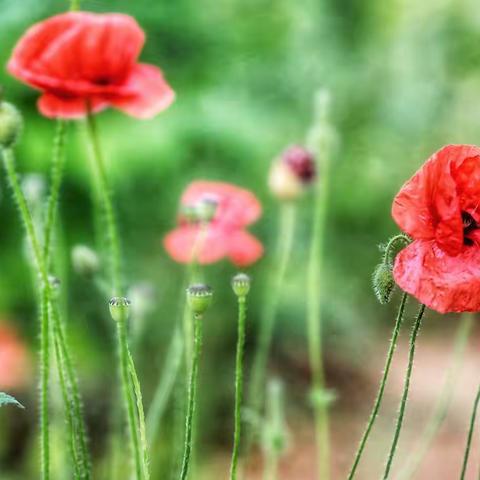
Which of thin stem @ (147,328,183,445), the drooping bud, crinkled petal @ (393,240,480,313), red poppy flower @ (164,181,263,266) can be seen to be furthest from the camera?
the drooping bud

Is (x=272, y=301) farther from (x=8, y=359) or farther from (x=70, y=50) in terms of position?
(x=70, y=50)

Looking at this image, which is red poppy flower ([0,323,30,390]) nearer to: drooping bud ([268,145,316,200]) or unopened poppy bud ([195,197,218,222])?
drooping bud ([268,145,316,200])

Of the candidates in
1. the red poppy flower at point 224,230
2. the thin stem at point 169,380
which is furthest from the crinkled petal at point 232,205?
the thin stem at point 169,380

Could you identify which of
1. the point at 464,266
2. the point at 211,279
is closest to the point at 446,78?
the point at 211,279

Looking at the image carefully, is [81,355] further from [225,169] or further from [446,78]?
[446,78]

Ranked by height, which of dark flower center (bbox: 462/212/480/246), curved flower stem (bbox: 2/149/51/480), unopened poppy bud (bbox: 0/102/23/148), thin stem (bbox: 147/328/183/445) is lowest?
thin stem (bbox: 147/328/183/445)

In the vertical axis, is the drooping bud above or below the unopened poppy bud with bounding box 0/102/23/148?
below

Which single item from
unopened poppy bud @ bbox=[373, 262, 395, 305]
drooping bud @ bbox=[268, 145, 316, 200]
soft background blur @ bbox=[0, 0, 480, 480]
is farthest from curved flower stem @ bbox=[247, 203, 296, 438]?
unopened poppy bud @ bbox=[373, 262, 395, 305]
